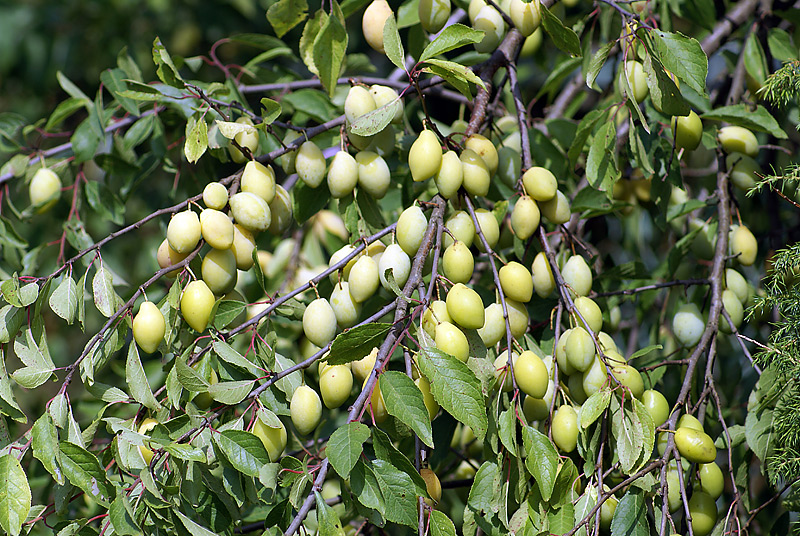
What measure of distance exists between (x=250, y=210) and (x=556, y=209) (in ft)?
1.10

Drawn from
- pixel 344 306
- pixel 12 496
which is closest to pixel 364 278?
pixel 344 306

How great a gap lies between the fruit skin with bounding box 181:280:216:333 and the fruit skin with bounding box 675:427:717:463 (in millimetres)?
455

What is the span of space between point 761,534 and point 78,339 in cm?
242

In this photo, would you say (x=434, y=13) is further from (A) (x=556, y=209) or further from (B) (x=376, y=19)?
(A) (x=556, y=209)

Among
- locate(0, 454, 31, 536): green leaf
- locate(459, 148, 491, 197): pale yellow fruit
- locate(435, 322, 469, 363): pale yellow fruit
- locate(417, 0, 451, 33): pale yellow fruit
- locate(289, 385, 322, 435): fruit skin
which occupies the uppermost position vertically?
locate(417, 0, 451, 33): pale yellow fruit

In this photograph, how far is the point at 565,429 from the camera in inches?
26.7

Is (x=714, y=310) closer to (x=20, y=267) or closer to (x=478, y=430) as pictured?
(x=478, y=430)

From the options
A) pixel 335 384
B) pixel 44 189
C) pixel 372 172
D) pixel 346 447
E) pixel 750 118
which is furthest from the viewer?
pixel 44 189

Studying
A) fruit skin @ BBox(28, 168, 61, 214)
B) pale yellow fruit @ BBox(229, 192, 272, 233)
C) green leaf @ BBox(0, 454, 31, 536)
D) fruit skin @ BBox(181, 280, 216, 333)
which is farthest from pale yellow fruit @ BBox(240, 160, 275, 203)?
fruit skin @ BBox(28, 168, 61, 214)

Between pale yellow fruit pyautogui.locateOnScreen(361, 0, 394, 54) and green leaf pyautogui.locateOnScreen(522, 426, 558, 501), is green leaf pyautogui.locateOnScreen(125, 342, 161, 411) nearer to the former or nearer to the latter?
green leaf pyautogui.locateOnScreen(522, 426, 558, 501)

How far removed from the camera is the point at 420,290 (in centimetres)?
66

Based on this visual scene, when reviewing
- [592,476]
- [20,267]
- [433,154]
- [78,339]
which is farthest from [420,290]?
[78,339]

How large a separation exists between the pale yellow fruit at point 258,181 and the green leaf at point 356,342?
21 centimetres

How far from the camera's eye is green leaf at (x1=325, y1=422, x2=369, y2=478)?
54 centimetres
